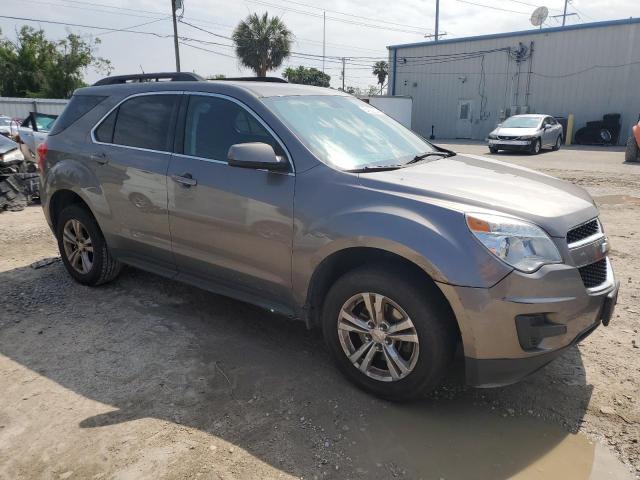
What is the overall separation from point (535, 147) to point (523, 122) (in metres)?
1.34

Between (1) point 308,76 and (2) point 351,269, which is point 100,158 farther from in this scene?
(1) point 308,76

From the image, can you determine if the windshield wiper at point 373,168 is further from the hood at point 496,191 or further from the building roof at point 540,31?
the building roof at point 540,31

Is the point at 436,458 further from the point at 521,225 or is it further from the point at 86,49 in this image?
the point at 86,49

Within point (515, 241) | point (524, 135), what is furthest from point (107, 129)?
point (524, 135)

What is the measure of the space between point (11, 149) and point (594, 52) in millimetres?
27465

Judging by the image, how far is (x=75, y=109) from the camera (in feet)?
15.1

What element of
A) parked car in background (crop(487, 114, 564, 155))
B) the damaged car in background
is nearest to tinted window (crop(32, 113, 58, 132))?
the damaged car in background

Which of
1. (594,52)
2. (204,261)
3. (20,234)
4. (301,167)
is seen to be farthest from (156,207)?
(594,52)

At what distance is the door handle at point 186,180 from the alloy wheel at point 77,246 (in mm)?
1441

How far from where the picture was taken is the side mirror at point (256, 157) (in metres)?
3.03

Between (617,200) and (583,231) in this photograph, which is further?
(617,200)

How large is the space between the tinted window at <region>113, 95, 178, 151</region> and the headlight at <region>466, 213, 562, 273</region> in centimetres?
242

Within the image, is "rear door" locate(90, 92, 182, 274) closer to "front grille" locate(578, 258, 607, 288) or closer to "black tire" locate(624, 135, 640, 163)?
"front grille" locate(578, 258, 607, 288)

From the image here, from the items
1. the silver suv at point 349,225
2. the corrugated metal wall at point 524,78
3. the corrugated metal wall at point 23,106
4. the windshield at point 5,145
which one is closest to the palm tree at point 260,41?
the corrugated metal wall at point 524,78
